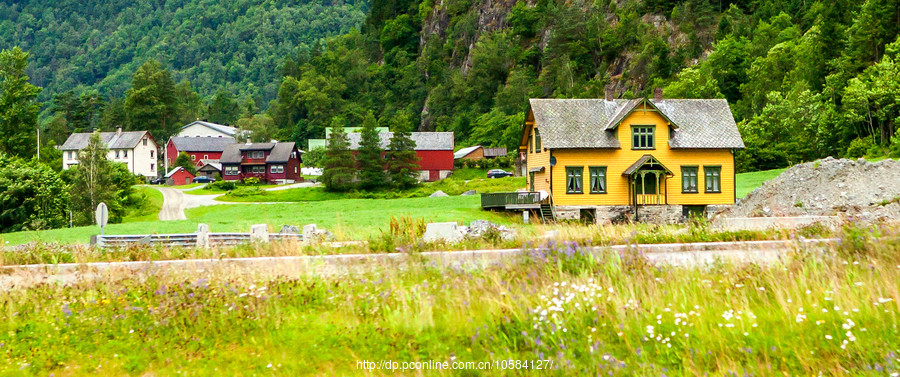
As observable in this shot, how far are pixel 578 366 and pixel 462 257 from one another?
17.1ft

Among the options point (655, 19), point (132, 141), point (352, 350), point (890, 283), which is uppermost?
point (655, 19)

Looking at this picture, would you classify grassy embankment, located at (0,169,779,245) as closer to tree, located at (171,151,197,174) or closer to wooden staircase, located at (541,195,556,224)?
wooden staircase, located at (541,195,556,224)

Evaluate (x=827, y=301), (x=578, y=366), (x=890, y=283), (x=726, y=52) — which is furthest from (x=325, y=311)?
(x=726, y=52)

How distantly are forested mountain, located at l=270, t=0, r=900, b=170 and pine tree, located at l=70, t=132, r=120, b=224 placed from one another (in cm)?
3502

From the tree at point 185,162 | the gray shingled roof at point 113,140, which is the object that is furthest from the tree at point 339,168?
the gray shingled roof at point 113,140

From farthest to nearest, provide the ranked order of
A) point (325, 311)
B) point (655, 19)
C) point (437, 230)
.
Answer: point (655, 19)
point (437, 230)
point (325, 311)

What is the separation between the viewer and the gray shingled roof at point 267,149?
366ft

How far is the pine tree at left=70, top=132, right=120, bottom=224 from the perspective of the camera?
197ft

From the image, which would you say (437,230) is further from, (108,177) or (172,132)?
(172,132)

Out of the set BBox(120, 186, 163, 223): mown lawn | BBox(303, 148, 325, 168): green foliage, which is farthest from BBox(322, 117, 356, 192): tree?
BBox(303, 148, 325, 168): green foliage

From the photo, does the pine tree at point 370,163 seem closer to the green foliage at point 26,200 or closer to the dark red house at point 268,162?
the dark red house at point 268,162

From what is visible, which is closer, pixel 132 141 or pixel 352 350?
pixel 352 350

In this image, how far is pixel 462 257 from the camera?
13.4m

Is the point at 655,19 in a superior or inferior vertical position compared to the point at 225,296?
superior
